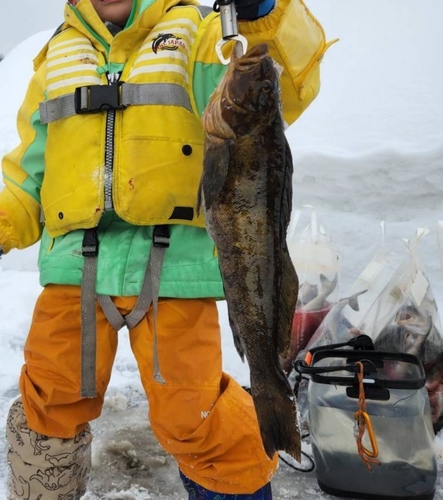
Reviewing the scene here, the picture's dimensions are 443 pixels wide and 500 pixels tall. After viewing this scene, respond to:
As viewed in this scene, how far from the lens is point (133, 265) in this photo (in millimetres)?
2365

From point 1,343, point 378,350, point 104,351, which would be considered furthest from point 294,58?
point 1,343

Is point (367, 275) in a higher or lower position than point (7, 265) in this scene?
higher

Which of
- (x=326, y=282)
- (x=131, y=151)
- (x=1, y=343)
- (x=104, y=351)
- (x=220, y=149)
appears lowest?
(x=1, y=343)

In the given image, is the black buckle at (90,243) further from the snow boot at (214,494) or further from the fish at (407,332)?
the fish at (407,332)

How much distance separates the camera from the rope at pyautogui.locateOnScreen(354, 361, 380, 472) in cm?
259

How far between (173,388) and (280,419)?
2.09ft

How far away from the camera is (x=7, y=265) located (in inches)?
259

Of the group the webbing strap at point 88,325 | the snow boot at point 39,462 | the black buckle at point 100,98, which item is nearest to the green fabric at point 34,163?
the black buckle at point 100,98

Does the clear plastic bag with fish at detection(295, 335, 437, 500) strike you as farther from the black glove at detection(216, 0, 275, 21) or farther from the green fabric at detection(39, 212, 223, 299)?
the black glove at detection(216, 0, 275, 21)

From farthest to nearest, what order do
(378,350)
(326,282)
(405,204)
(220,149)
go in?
(405,204) < (326,282) < (378,350) < (220,149)

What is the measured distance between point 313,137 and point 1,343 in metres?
4.65

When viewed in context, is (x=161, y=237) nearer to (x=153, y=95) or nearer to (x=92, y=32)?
(x=153, y=95)

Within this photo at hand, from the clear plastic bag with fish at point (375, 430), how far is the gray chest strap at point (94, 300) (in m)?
0.98

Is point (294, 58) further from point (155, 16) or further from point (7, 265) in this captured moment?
point (7, 265)
